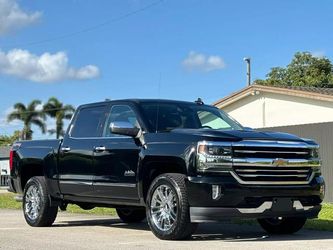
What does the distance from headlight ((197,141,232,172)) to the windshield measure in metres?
1.16

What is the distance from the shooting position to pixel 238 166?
823 cm

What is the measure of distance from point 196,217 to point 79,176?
2641mm

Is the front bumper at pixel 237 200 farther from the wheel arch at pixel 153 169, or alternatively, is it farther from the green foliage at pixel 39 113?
the green foliage at pixel 39 113

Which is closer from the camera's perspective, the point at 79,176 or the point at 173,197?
the point at 173,197

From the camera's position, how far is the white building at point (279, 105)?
24.7m

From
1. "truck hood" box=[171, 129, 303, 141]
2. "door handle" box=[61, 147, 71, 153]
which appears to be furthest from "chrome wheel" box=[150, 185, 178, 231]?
"door handle" box=[61, 147, 71, 153]

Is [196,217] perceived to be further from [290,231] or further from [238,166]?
[290,231]

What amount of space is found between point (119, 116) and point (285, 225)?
3009mm

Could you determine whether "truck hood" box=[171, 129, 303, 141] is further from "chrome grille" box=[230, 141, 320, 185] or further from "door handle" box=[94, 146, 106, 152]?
"door handle" box=[94, 146, 106, 152]

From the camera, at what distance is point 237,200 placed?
815 centimetres

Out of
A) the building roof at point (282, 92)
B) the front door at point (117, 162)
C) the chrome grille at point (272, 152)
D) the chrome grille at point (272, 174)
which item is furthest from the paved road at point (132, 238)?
the building roof at point (282, 92)

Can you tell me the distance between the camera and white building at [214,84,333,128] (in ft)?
81.0

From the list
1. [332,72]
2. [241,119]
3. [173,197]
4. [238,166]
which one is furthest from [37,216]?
[332,72]

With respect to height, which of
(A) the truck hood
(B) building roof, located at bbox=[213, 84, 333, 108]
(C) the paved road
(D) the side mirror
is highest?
(B) building roof, located at bbox=[213, 84, 333, 108]
